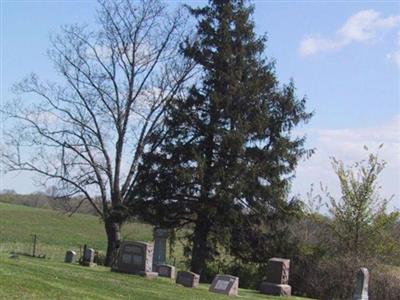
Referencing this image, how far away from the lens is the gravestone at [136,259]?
2244 centimetres

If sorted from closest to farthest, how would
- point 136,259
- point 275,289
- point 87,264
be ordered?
1. point 275,289
2. point 136,259
3. point 87,264

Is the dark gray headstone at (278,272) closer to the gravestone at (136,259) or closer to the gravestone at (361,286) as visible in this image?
the gravestone at (136,259)

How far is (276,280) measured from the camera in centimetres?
2242

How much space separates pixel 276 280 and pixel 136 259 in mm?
4989

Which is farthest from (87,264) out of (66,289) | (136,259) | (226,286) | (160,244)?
(66,289)

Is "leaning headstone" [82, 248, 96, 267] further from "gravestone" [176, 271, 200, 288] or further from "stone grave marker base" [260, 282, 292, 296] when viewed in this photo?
"stone grave marker base" [260, 282, 292, 296]

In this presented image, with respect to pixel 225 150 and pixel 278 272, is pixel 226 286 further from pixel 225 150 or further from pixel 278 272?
pixel 225 150

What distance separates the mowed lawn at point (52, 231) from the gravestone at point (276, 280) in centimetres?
1594

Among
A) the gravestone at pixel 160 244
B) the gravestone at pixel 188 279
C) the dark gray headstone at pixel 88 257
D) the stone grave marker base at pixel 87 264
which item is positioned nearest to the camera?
the gravestone at pixel 188 279

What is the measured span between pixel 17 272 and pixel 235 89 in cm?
1567

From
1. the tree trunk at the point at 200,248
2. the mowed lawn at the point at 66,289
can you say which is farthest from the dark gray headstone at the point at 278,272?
the tree trunk at the point at 200,248

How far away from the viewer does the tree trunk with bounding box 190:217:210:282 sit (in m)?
28.1

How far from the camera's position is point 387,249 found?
28.6 metres

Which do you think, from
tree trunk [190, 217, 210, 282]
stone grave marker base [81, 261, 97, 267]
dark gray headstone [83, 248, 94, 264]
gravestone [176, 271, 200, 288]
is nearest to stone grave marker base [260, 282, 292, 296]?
gravestone [176, 271, 200, 288]
